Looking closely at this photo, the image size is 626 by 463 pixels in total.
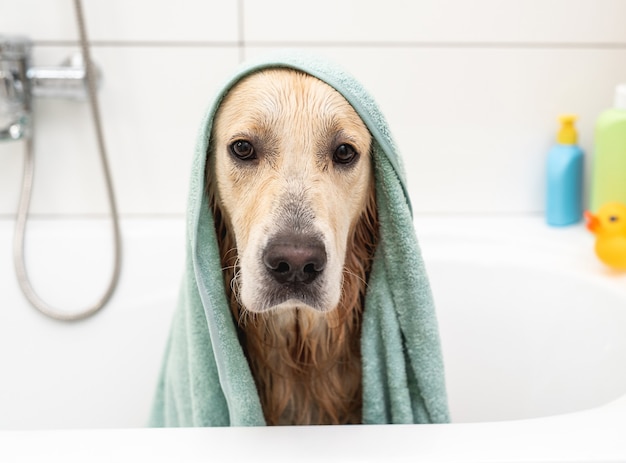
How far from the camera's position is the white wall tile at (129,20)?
150 cm

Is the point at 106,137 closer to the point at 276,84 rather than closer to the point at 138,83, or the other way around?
the point at 138,83

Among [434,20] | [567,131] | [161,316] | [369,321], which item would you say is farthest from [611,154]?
[161,316]

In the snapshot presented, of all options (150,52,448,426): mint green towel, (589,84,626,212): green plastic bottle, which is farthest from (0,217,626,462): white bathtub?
(150,52,448,426): mint green towel

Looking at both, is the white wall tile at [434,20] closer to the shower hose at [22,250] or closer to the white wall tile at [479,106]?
the white wall tile at [479,106]

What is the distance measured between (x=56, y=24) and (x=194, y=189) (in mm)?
840

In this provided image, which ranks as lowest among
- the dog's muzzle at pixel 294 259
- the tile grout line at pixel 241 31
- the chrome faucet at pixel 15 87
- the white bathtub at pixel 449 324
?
the white bathtub at pixel 449 324

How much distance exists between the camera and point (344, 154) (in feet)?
3.07

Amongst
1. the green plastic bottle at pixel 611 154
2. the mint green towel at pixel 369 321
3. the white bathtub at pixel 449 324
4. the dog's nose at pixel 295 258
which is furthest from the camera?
the green plastic bottle at pixel 611 154

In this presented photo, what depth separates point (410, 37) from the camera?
1.53 meters

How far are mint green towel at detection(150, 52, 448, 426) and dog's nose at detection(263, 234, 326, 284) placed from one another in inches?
5.5

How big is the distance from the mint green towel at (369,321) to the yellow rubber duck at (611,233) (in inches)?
22.0

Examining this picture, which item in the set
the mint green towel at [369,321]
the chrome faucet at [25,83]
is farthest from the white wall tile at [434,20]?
the mint green towel at [369,321]

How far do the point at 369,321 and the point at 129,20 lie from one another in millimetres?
934

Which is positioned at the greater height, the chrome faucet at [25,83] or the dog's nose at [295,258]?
the chrome faucet at [25,83]
